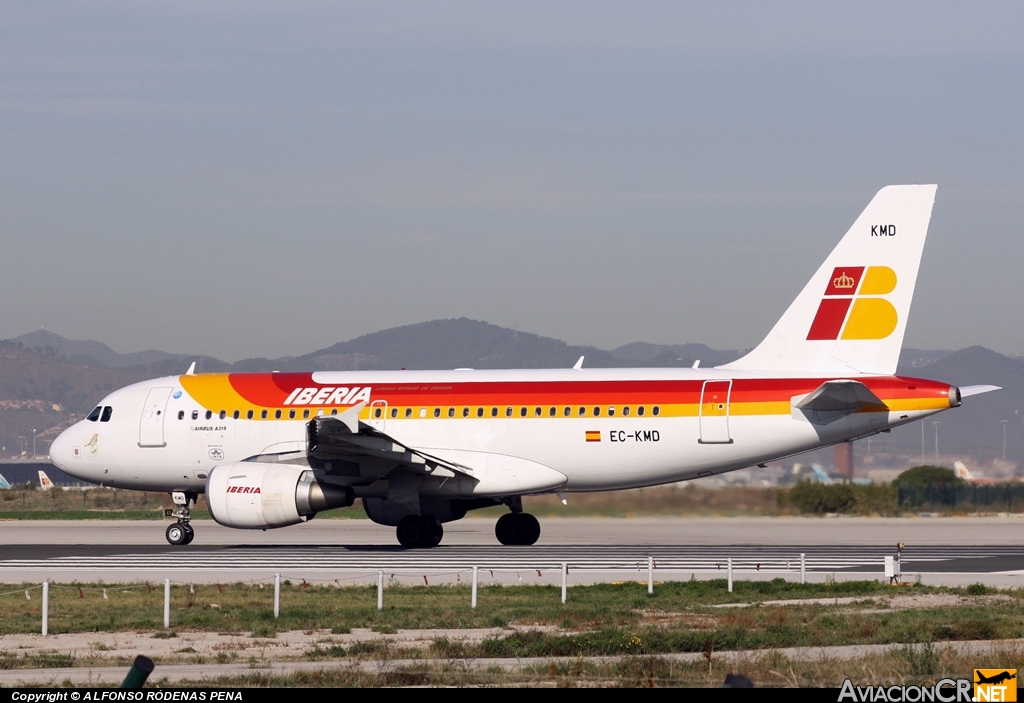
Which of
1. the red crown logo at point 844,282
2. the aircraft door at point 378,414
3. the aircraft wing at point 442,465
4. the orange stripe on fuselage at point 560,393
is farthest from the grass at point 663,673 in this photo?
the aircraft door at point 378,414

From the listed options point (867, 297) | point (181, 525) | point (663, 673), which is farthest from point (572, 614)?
point (181, 525)

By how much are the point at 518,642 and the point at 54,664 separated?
17.2ft

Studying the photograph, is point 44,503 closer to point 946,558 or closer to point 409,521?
point 409,521

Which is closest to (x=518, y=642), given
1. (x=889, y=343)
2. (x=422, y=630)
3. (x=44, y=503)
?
(x=422, y=630)

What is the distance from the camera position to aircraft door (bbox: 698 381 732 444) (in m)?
31.2

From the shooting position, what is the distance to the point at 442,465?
32531 mm

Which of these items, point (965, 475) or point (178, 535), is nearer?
point (178, 535)

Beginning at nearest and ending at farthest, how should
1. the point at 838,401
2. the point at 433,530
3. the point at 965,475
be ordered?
the point at 838,401 < the point at 433,530 < the point at 965,475

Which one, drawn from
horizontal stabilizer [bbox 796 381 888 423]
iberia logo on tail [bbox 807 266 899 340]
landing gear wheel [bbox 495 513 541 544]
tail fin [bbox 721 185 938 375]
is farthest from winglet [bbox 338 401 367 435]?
iberia logo on tail [bbox 807 266 899 340]

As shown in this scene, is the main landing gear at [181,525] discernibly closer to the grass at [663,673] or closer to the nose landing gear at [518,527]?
the nose landing gear at [518,527]

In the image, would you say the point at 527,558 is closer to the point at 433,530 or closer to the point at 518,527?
the point at 433,530

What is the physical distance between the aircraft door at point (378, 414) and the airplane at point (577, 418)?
0.16 ft

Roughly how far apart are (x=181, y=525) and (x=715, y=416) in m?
14.6

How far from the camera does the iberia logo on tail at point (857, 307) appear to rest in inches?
1265
